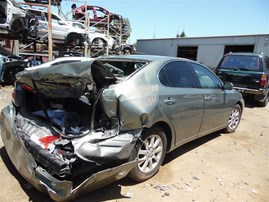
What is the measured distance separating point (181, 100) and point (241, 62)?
6489 millimetres

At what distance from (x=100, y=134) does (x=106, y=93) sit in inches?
17.3

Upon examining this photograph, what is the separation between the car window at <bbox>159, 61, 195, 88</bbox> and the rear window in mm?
5767

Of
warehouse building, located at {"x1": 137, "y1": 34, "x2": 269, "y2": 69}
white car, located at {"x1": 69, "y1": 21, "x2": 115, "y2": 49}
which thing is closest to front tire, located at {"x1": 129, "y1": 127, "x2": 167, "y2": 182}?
white car, located at {"x1": 69, "y1": 21, "x2": 115, "y2": 49}

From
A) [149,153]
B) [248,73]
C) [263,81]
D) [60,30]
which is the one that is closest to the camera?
[149,153]

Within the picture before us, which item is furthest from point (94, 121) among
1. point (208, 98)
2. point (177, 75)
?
point (208, 98)

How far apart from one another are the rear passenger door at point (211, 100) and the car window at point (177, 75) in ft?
0.89

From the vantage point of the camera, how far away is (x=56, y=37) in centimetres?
1227

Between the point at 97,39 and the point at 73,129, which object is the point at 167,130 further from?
the point at 97,39

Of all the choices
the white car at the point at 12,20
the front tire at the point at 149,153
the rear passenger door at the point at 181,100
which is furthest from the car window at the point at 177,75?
the white car at the point at 12,20

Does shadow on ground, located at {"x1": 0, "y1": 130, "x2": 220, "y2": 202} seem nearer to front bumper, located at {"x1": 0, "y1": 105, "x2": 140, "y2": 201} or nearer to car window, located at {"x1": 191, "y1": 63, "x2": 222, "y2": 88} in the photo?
front bumper, located at {"x1": 0, "y1": 105, "x2": 140, "y2": 201}

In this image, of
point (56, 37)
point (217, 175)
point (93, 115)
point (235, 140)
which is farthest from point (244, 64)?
point (56, 37)

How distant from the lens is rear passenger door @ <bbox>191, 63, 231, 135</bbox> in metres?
4.16

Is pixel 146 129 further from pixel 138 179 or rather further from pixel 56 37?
pixel 56 37

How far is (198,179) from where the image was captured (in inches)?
136
